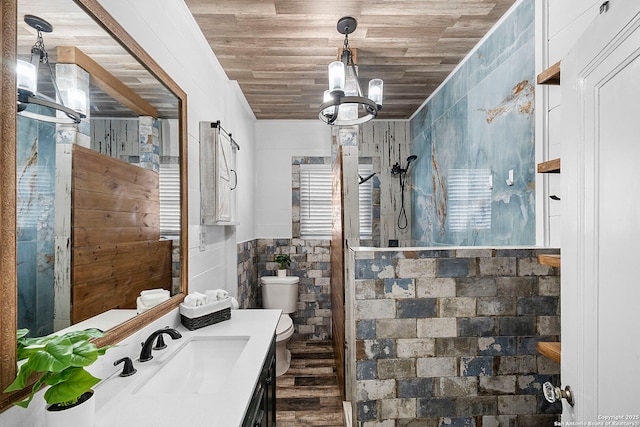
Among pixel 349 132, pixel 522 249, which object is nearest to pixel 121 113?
pixel 349 132

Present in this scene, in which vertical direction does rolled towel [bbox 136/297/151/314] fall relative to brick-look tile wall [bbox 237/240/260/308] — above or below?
above

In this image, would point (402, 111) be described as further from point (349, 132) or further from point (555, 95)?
point (555, 95)

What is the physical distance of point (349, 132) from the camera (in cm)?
216

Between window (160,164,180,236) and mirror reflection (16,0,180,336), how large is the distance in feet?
0.05

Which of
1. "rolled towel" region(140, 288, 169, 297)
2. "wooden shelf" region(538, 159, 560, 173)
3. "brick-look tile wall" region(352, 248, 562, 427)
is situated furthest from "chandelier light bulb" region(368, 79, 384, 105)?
"rolled towel" region(140, 288, 169, 297)

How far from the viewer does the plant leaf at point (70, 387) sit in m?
0.67

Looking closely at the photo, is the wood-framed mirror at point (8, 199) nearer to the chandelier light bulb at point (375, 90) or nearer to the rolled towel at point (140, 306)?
the rolled towel at point (140, 306)

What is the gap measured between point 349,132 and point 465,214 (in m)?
1.11

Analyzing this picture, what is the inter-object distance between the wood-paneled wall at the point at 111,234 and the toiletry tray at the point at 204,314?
0.69 feet

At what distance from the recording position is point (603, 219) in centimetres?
76

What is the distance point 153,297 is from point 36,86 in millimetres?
930

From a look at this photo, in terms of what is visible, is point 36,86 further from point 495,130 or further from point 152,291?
point 495,130

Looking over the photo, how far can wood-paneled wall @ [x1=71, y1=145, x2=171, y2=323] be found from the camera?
3.24ft

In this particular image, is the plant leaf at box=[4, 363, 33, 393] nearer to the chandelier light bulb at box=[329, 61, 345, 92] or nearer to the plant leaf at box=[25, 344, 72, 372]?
the plant leaf at box=[25, 344, 72, 372]
